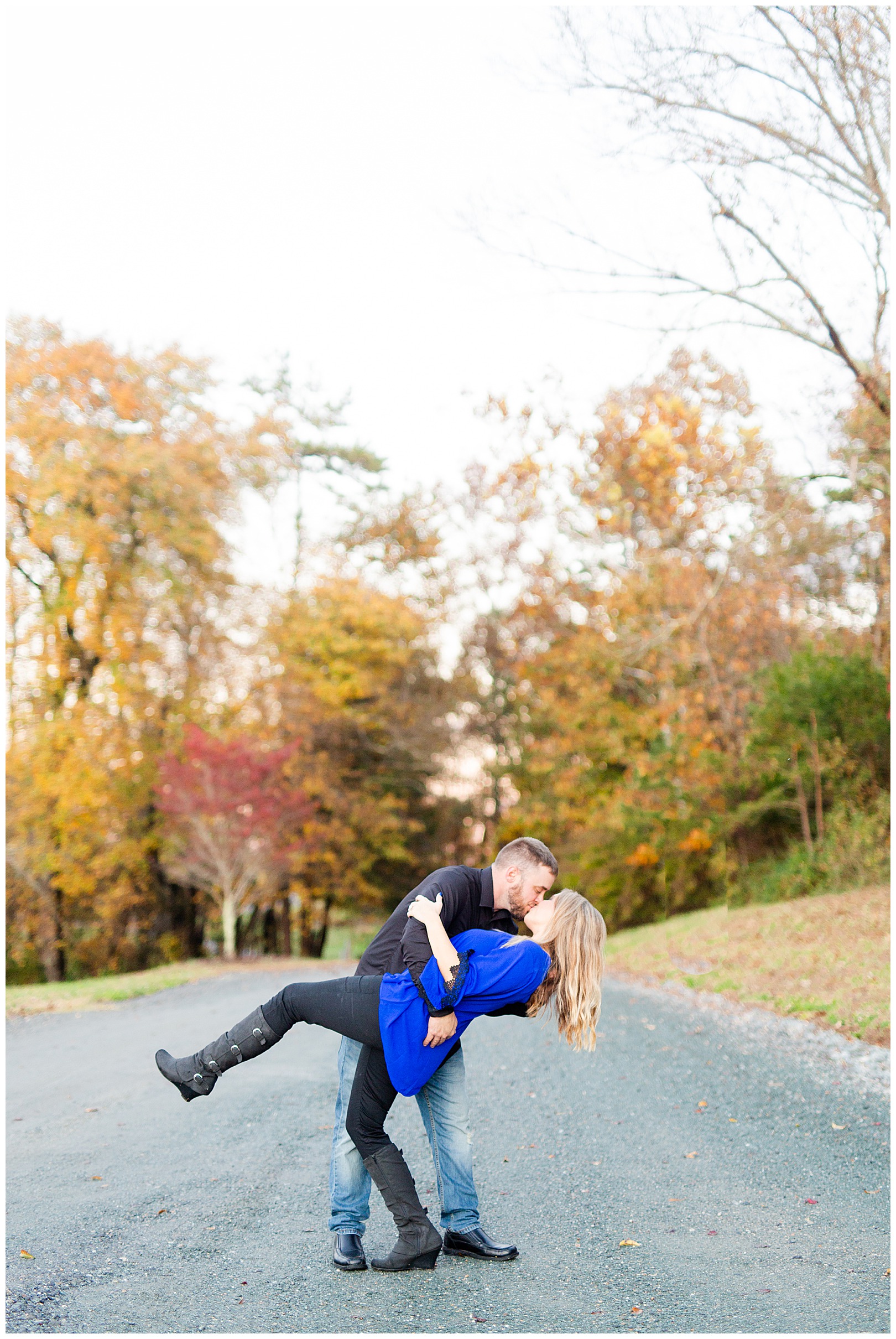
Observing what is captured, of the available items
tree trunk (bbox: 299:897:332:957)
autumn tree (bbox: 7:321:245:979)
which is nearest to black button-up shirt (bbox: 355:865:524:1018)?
autumn tree (bbox: 7:321:245:979)

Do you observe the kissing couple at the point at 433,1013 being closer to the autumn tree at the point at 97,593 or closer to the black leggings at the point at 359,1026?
the black leggings at the point at 359,1026

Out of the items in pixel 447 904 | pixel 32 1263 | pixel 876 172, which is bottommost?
pixel 32 1263

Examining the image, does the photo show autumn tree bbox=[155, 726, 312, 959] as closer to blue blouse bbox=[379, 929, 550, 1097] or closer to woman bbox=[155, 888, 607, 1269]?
woman bbox=[155, 888, 607, 1269]

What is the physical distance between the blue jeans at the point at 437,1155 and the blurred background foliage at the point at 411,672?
11.2m

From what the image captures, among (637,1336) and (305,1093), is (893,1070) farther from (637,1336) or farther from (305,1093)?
(637,1336)

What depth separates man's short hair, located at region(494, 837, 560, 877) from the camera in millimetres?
3753

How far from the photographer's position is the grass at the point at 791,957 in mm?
9531

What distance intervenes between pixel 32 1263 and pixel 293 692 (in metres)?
19.8

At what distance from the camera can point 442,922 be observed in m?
3.68

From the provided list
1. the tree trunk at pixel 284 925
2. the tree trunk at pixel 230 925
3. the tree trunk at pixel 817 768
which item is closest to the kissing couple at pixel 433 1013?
the tree trunk at pixel 817 768

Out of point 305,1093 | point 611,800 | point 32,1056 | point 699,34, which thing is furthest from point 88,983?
point 699,34

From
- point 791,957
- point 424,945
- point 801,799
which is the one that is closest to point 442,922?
point 424,945

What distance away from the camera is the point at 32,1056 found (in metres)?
8.05

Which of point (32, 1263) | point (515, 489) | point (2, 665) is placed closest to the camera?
point (32, 1263)
